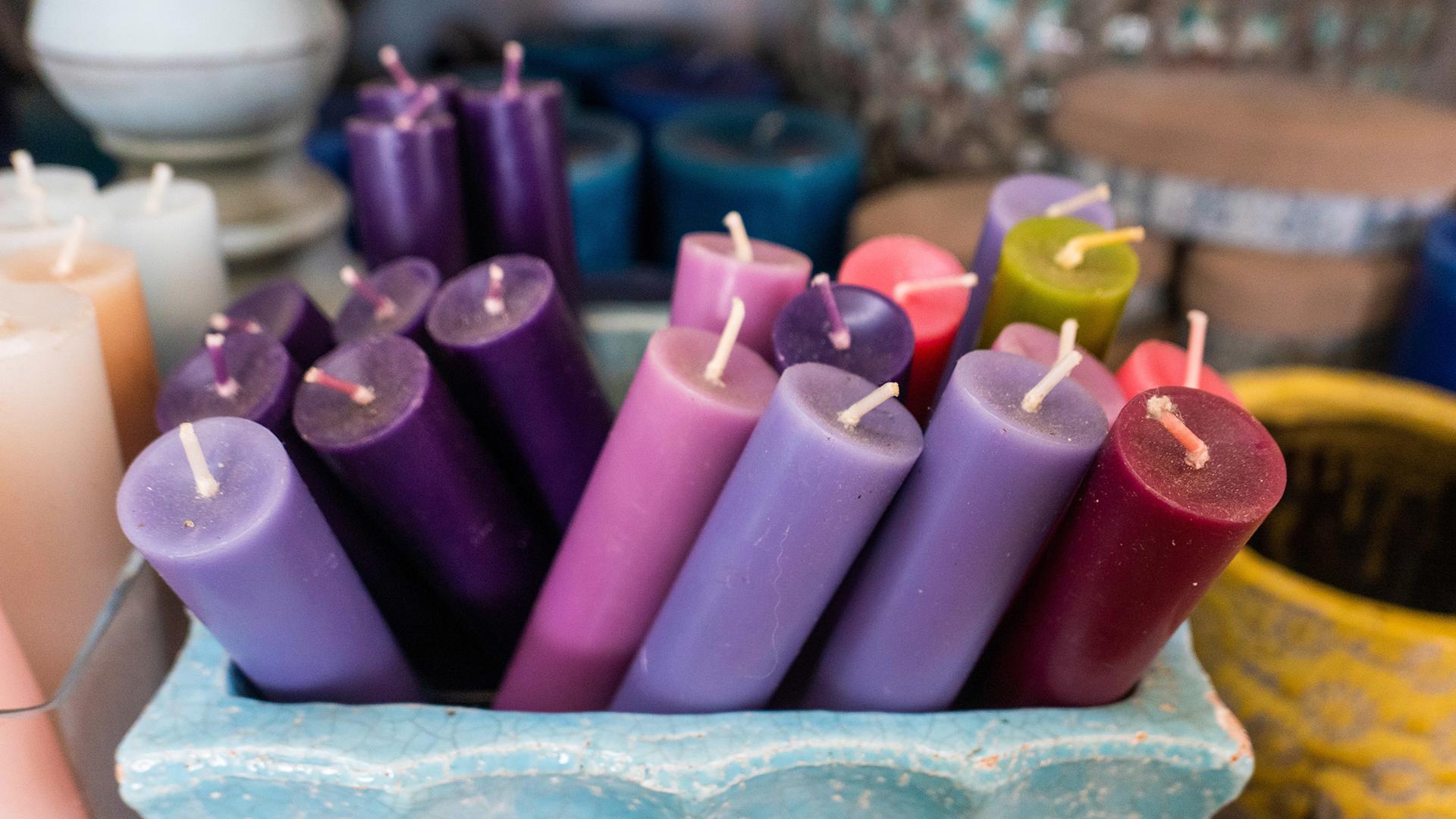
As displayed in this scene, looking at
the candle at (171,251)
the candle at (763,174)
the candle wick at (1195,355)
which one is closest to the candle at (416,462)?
the candle at (171,251)

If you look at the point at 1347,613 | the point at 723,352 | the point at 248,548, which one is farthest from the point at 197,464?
the point at 1347,613

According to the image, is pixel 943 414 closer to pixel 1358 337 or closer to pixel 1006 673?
pixel 1006 673

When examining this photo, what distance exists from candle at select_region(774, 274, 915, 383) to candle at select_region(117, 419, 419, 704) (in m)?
0.13

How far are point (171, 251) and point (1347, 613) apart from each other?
0.42 meters

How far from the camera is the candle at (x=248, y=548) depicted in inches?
8.8

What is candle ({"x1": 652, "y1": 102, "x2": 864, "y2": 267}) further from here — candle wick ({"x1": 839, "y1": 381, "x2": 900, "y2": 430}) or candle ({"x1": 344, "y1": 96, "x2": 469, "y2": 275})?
candle wick ({"x1": 839, "y1": 381, "x2": 900, "y2": 430})

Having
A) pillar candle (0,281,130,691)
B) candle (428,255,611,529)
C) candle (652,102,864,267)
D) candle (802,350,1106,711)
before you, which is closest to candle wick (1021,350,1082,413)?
candle (802,350,1106,711)

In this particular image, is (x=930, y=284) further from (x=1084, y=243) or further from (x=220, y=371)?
(x=220, y=371)

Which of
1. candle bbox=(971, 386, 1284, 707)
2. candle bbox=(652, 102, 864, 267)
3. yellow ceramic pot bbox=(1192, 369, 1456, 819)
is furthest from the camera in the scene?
candle bbox=(652, 102, 864, 267)

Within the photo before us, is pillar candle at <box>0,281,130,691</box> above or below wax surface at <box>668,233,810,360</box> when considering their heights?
below

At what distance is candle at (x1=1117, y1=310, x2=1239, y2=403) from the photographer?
11.3 inches

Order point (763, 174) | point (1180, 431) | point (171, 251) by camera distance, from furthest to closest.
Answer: point (763, 174), point (171, 251), point (1180, 431)

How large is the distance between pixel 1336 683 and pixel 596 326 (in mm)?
314

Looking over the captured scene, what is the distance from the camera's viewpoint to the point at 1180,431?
0.73 feet
